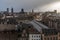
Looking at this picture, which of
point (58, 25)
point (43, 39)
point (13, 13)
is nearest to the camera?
point (43, 39)

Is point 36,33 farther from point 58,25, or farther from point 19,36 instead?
point 58,25

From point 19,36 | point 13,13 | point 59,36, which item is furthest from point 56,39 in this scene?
point 13,13

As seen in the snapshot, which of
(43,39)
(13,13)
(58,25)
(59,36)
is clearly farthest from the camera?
(13,13)

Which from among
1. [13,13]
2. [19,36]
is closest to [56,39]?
[19,36]

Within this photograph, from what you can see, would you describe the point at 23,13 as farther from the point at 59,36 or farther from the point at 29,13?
the point at 59,36

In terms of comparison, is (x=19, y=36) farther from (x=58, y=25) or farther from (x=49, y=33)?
(x=58, y=25)

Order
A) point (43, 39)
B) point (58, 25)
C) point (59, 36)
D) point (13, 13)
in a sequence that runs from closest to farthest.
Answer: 1. point (43, 39)
2. point (59, 36)
3. point (58, 25)
4. point (13, 13)

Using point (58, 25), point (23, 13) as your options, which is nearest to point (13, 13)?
point (23, 13)

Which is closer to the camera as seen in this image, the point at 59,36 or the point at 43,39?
the point at 43,39
